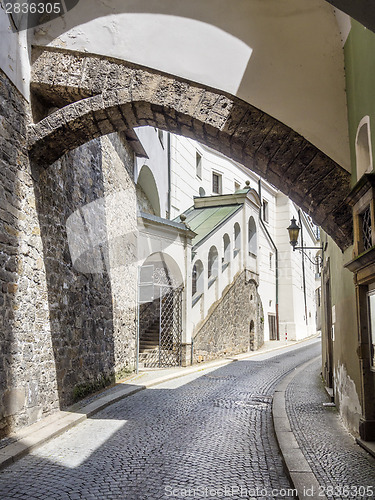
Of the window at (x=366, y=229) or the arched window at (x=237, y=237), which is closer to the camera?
the window at (x=366, y=229)

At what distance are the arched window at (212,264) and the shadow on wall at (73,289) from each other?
7067mm

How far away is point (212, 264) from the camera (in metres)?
16.4

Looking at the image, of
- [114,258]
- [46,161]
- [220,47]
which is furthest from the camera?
[114,258]

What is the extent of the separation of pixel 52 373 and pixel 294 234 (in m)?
6.62

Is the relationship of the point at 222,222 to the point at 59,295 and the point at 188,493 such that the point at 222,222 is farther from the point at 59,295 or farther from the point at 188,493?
the point at 188,493

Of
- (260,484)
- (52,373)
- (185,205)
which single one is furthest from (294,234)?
(185,205)

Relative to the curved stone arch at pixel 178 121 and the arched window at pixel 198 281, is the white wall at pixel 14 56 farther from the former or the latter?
the arched window at pixel 198 281

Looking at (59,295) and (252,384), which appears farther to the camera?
(252,384)

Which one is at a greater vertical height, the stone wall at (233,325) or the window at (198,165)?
the window at (198,165)

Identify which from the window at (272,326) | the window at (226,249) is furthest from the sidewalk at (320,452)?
the window at (272,326)

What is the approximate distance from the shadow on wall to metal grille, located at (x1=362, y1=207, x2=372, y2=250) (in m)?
3.96

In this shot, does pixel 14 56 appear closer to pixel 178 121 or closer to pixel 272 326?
pixel 178 121

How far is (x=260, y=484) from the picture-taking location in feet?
12.7

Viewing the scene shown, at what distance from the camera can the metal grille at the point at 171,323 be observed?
13.2 metres
